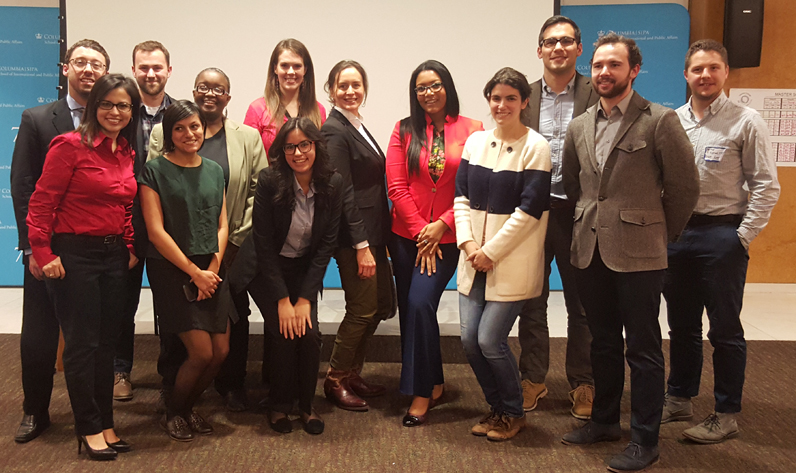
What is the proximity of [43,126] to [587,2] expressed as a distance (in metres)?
4.40

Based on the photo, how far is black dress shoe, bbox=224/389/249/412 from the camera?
2854mm

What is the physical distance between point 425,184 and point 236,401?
1.35 meters

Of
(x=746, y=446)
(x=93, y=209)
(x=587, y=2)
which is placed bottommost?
(x=746, y=446)

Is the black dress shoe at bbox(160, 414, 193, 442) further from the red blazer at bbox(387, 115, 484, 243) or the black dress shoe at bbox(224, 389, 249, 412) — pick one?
the red blazer at bbox(387, 115, 484, 243)

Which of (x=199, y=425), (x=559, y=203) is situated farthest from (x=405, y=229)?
(x=199, y=425)

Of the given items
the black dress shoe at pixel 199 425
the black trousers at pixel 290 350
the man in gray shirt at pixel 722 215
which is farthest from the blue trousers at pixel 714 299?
the black dress shoe at pixel 199 425

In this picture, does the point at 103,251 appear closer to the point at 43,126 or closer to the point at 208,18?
the point at 43,126

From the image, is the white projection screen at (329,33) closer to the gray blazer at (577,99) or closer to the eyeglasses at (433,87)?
the gray blazer at (577,99)

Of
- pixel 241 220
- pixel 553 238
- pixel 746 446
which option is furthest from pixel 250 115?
pixel 746 446

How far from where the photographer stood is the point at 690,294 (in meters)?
2.64

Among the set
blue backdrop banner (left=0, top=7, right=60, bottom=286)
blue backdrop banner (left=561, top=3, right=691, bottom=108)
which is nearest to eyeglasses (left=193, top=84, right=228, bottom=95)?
blue backdrop banner (left=0, top=7, right=60, bottom=286)

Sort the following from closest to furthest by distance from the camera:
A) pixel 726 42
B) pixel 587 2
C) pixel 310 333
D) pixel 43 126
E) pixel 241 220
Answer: pixel 43 126
pixel 310 333
pixel 241 220
pixel 726 42
pixel 587 2

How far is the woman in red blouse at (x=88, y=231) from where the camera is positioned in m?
2.21

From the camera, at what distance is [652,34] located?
509 cm
